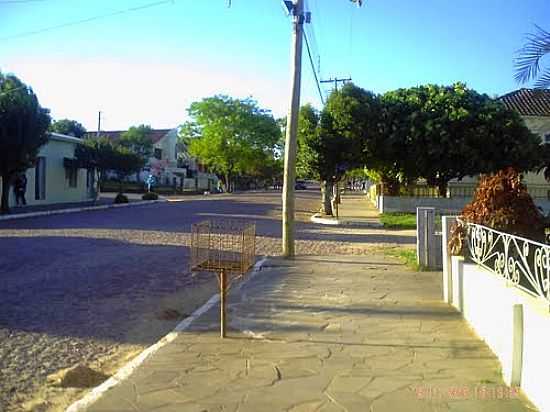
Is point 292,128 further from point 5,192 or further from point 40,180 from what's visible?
point 40,180

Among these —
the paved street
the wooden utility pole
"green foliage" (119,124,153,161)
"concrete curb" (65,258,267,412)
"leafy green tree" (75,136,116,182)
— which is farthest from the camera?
"green foliage" (119,124,153,161)

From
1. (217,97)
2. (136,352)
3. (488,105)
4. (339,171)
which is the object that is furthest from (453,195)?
(217,97)

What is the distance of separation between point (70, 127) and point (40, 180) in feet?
140

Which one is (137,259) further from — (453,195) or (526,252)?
(453,195)

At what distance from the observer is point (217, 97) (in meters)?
80.7

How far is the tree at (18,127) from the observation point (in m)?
25.3

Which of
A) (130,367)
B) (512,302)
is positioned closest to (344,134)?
(130,367)

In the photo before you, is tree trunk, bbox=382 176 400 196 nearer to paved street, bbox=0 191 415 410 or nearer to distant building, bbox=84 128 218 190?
paved street, bbox=0 191 415 410

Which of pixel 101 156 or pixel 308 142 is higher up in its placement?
pixel 308 142

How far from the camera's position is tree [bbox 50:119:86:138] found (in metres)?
74.3

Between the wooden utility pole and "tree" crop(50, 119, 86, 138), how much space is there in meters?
64.1

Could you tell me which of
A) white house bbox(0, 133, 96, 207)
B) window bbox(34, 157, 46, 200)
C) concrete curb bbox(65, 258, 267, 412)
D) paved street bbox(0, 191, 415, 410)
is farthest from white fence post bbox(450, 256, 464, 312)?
window bbox(34, 157, 46, 200)

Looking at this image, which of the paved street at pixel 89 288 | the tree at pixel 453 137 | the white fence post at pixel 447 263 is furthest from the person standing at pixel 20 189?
the white fence post at pixel 447 263

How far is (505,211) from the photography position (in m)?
7.41
